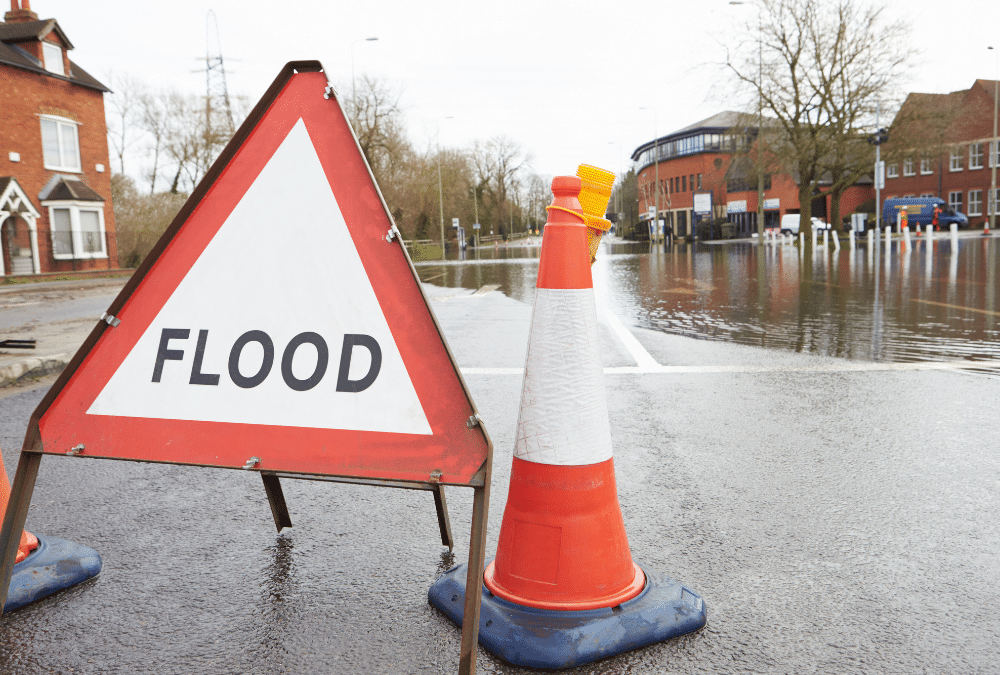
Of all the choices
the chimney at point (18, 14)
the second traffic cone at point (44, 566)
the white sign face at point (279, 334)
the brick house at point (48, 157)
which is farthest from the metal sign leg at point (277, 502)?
the chimney at point (18, 14)

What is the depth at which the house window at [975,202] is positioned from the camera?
195 feet

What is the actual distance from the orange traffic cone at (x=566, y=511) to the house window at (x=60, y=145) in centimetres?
3692

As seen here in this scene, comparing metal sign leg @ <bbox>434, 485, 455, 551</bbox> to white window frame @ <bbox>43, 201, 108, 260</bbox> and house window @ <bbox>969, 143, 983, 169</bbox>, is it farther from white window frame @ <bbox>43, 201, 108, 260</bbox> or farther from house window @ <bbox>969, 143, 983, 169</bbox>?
house window @ <bbox>969, 143, 983, 169</bbox>

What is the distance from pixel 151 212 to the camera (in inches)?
1649

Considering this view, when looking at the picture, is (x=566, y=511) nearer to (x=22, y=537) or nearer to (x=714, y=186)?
(x=22, y=537)

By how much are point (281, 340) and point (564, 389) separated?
0.91 meters

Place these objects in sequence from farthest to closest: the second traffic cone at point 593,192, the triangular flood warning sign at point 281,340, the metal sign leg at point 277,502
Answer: the metal sign leg at point 277,502
the second traffic cone at point 593,192
the triangular flood warning sign at point 281,340

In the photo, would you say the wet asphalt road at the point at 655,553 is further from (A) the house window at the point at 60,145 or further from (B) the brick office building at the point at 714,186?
(B) the brick office building at the point at 714,186

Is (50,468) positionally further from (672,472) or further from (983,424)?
(983,424)

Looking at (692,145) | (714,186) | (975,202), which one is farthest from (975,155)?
(692,145)

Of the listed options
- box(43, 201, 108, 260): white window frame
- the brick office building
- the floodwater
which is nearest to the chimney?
box(43, 201, 108, 260): white window frame

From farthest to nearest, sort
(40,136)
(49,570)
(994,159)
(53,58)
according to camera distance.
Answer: (994,159) < (53,58) < (40,136) < (49,570)

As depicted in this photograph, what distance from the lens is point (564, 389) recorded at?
256 centimetres

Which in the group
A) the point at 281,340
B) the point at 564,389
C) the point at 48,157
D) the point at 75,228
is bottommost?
the point at 564,389
